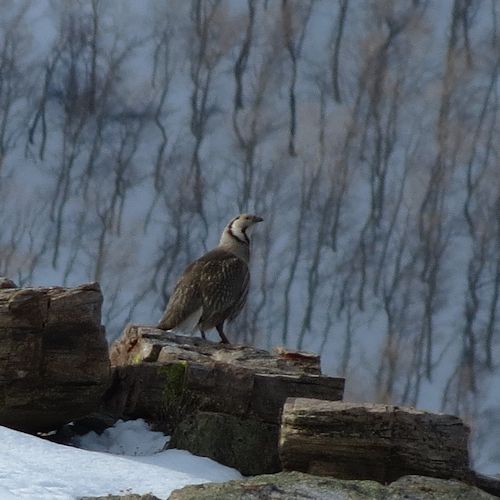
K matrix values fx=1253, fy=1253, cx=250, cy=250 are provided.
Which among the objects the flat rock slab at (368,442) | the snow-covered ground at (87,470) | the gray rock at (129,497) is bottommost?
the gray rock at (129,497)

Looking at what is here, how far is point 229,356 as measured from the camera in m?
9.77

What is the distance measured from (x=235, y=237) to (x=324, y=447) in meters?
4.47

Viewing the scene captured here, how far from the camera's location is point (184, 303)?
1123 cm

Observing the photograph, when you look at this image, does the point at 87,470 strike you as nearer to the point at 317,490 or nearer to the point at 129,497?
the point at 129,497

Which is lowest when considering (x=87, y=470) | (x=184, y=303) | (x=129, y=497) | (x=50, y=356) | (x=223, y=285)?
(x=129, y=497)

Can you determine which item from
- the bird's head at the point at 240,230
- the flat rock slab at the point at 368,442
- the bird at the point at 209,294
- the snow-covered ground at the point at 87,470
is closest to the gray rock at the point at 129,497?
the snow-covered ground at the point at 87,470

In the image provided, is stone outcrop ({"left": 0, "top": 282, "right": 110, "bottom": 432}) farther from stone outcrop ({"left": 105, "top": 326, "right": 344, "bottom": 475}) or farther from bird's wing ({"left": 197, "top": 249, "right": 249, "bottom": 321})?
bird's wing ({"left": 197, "top": 249, "right": 249, "bottom": 321})

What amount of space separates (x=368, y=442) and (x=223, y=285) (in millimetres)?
3860

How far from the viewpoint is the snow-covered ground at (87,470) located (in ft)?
20.9

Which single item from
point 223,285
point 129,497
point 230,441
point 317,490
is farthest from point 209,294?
point 317,490

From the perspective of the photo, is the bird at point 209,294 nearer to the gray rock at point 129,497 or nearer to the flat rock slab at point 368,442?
the flat rock slab at point 368,442

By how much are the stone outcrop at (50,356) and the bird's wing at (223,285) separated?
2.61 metres

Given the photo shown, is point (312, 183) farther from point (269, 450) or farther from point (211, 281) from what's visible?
point (269, 450)

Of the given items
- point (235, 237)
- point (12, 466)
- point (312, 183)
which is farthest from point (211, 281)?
point (312, 183)
